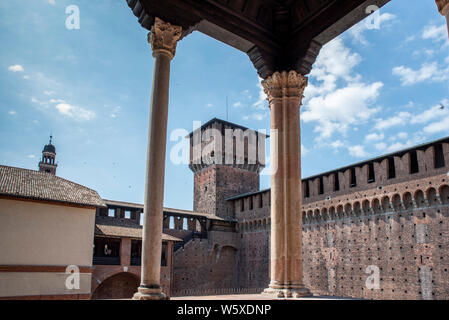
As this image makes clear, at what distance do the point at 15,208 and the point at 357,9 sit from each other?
16.2m

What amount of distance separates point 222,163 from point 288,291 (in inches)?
1194

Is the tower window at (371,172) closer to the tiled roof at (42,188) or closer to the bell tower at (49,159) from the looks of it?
the tiled roof at (42,188)

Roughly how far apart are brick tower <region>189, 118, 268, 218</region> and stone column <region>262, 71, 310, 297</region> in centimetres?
2786

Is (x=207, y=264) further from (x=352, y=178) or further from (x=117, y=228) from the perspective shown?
(x=352, y=178)

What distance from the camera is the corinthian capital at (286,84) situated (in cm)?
639

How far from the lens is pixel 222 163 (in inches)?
1407

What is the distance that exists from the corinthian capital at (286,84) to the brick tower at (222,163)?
27865 mm

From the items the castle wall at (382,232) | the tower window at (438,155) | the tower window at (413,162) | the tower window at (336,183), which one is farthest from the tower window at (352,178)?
the tower window at (438,155)

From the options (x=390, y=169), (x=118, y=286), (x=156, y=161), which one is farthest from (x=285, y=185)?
→ (x=118, y=286)

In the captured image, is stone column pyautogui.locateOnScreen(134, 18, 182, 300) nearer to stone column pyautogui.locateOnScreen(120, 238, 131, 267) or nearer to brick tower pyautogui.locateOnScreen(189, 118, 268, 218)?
stone column pyautogui.locateOnScreen(120, 238, 131, 267)

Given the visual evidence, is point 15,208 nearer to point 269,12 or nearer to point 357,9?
point 269,12

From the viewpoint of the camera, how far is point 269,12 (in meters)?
6.53
